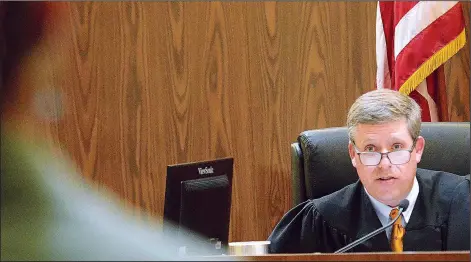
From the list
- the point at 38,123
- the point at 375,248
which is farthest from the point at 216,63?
the point at 38,123

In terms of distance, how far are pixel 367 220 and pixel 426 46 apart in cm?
102

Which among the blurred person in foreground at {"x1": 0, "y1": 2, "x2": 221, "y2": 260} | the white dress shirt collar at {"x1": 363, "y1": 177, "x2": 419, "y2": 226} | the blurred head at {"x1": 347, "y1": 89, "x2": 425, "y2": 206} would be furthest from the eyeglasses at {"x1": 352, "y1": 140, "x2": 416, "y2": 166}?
the blurred person in foreground at {"x1": 0, "y1": 2, "x2": 221, "y2": 260}

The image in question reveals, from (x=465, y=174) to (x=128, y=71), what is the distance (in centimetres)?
178

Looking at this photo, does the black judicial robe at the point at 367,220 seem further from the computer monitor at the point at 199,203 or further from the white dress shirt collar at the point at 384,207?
the computer monitor at the point at 199,203

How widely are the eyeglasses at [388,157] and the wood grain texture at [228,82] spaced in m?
1.34

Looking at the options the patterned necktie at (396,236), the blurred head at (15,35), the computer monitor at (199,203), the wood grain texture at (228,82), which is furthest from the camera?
the wood grain texture at (228,82)

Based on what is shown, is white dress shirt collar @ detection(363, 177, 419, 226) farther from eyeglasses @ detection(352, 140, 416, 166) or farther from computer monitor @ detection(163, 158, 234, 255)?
computer monitor @ detection(163, 158, 234, 255)

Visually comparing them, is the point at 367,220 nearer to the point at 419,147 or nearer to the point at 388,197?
the point at 388,197

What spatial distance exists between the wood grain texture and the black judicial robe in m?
1.19

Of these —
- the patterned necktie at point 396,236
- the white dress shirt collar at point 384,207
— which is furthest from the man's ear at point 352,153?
the patterned necktie at point 396,236

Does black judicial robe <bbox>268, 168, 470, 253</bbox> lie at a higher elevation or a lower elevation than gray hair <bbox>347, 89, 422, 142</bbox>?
lower

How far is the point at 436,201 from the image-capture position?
2.21m

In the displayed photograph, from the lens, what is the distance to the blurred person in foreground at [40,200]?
1.39 ft

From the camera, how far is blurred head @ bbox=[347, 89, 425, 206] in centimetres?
215
